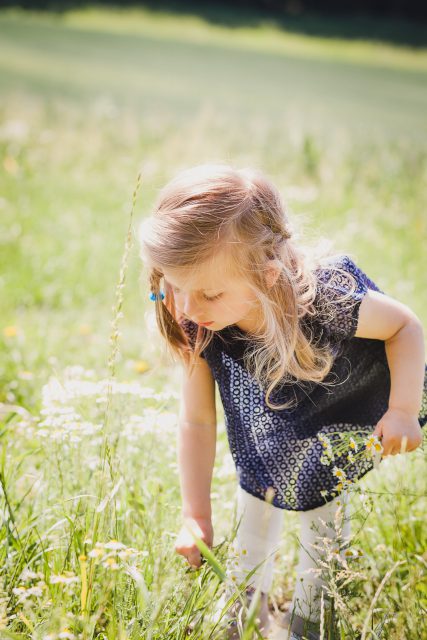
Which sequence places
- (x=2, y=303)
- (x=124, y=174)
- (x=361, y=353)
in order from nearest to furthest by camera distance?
(x=361, y=353) < (x=2, y=303) < (x=124, y=174)

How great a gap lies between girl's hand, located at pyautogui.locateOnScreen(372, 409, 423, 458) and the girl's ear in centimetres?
42

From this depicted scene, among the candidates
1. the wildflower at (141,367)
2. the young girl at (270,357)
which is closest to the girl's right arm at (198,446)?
the young girl at (270,357)

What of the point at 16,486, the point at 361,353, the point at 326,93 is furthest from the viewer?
the point at 326,93

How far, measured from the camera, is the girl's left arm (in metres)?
1.63

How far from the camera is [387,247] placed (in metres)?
5.28

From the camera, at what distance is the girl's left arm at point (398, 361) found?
5.35ft

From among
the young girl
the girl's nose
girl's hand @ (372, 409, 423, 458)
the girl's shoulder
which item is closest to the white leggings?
the young girl

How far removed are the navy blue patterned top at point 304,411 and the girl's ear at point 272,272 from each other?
0.56 ft

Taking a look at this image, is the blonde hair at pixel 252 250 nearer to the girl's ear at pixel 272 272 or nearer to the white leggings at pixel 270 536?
the girl's ear at pixel 272 272

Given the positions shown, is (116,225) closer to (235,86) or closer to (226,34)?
(235,86)

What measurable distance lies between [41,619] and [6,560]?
25 centimetres

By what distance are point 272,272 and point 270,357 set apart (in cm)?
22

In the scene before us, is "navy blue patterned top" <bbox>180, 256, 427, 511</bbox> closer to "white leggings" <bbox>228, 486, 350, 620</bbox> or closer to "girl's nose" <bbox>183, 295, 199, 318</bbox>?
"white leggings" <bbox>228, 486, 350, 620</bbox>

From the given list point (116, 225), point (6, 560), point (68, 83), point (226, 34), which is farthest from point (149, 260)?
point (226, 34)
